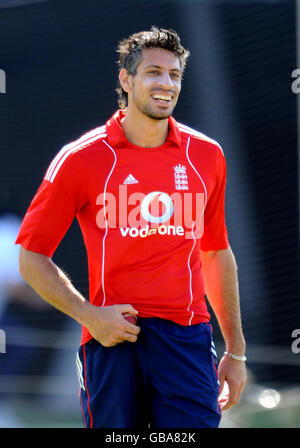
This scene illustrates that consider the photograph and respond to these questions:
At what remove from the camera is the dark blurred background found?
19.7ft

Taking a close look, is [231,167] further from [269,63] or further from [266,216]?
[269,63]

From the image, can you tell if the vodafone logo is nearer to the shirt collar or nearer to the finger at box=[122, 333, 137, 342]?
the shirt collar

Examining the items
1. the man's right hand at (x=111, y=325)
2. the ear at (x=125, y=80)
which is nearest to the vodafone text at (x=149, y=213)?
the man's right hand at (x=111, y=325)

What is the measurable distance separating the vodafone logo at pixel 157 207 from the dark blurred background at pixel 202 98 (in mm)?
3218

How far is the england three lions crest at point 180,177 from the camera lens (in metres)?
2.84

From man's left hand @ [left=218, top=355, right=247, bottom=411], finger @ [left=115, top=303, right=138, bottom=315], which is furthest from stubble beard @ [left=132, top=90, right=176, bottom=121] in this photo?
man's left hand @ [left=218, top=355, right=247, bottom=411]

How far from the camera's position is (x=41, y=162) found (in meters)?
6.07

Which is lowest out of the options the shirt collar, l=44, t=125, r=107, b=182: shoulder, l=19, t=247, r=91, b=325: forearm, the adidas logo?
l=19, t=247, r=91, b=325: forearm

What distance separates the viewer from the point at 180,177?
2.86 meters

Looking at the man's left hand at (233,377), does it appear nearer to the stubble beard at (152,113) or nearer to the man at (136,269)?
the man at (136,269)

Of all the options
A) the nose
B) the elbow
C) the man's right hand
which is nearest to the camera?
the man's right hand

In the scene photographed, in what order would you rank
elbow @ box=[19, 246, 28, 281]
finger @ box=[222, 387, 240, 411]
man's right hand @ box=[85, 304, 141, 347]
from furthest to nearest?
finger @ box=[222, 387, 240, 411] → elbow @ box=[19, 246, 28, 281] → man's right hand @ box=[85, 304, 141, 347]

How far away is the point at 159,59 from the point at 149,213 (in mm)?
560
